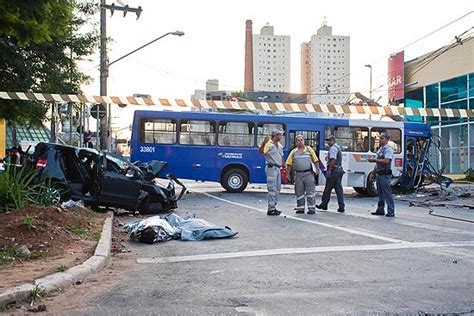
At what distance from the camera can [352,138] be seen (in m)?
20.2

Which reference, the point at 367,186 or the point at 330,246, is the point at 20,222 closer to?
the point at 330,246

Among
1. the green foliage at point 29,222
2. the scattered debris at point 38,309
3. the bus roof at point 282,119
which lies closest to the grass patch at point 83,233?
the green foliage at point 29,222

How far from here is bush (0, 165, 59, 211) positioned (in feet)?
30.9

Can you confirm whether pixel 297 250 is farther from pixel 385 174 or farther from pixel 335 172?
pixel 335 172

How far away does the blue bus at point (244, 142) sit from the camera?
19.2 meters

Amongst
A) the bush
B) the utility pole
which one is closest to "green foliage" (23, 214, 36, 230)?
the bush

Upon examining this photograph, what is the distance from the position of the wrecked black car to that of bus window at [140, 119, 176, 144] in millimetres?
6608

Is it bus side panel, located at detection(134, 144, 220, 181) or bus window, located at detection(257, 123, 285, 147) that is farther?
bus window, located at detection(257, 123, 285, 147)

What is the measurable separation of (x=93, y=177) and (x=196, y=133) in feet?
25.2

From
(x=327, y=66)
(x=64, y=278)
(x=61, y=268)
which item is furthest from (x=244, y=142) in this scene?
(x=327, y=66)

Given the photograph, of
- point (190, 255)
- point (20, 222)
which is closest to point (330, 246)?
point (190, 255)

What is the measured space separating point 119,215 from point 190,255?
5349 millimetres

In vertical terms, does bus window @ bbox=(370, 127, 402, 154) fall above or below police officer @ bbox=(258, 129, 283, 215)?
above

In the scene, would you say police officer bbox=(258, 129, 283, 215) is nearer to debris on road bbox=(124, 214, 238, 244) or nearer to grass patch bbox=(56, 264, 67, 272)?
debris on road bbox=(124, 214, 238, 244)
